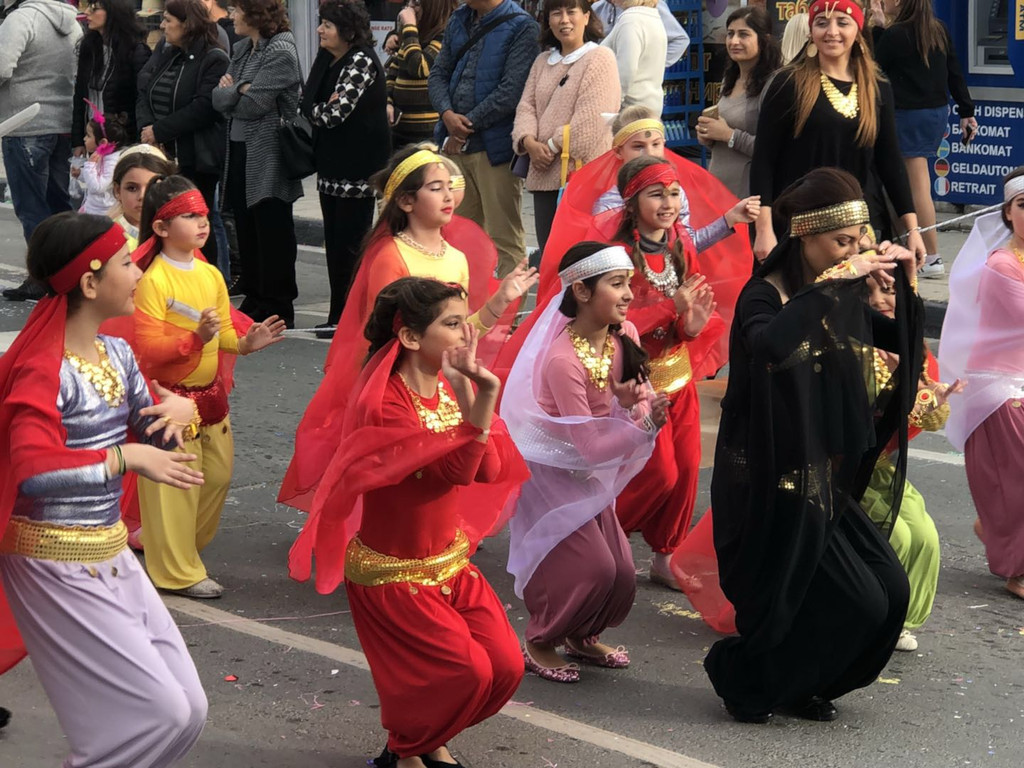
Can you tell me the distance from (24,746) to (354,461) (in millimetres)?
1317

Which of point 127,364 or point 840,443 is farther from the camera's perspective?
point 840,443

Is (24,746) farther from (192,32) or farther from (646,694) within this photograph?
(192,32)

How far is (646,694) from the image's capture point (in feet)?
16.8

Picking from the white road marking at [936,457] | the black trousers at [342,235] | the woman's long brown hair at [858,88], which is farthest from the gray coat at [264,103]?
the white road marking at [936,457]

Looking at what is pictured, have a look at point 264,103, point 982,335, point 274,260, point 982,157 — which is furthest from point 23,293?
point 982,335

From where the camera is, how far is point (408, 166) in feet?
20.2

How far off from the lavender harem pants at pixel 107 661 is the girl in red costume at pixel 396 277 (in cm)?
170

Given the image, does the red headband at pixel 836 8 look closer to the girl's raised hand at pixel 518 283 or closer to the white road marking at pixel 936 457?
the white road marking at pixel 936 457

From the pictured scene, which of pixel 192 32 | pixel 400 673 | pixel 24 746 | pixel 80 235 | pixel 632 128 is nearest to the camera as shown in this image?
pixel 80 235

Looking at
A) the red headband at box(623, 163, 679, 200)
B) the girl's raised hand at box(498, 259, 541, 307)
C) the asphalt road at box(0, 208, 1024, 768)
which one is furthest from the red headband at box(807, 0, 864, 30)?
the girl's raised hand at box(498, 259, 541, 307)

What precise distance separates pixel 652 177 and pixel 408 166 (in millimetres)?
917

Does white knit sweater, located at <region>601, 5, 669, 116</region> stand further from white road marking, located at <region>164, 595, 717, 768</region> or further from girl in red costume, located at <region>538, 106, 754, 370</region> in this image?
white road marking, located at <region>164, 595, 717, 768</region>

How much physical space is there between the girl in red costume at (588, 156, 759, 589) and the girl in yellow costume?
4.48ft

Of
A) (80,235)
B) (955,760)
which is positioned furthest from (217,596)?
(955,760)
